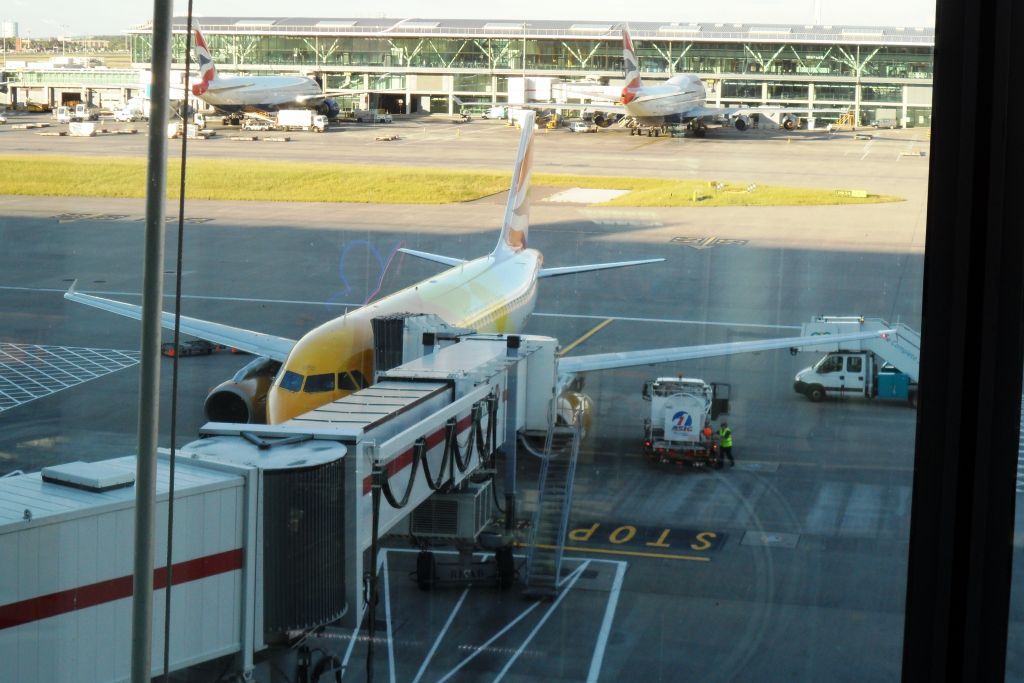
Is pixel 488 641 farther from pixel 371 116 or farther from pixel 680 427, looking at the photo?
pixel 680 427

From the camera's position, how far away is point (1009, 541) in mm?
3119

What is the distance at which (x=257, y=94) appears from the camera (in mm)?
7816

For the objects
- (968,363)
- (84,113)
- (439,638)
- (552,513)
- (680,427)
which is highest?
(84,113)

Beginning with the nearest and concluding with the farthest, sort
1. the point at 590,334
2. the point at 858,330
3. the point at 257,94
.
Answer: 1. the point at 257,94
2. the point at 858,330
3. the point at 590,334

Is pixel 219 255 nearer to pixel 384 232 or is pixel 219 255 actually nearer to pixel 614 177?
pixel 384 232

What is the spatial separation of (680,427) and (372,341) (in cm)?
334

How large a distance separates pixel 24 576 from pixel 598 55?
441 cm

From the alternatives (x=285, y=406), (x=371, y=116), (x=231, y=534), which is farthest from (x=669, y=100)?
(x=231, y=534)

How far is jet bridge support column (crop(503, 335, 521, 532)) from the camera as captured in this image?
827cm

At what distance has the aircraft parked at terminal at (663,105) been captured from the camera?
618cm

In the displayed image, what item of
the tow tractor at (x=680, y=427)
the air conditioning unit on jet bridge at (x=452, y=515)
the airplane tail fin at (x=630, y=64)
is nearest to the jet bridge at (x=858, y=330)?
the tow tractor at (x=680, y=427)

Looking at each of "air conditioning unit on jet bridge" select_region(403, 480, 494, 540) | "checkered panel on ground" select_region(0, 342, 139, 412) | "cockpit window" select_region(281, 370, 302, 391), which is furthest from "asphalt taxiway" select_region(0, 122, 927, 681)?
"cockpit window" select_region(281, 370, 302, 391)

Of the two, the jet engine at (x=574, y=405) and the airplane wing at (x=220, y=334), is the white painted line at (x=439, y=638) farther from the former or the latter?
the airplane wing at (x=220, y=334)

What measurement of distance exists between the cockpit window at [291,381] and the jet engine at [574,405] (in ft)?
7.61
